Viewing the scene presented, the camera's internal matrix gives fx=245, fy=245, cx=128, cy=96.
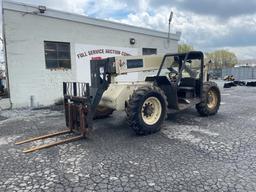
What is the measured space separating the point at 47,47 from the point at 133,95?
6.64 metres

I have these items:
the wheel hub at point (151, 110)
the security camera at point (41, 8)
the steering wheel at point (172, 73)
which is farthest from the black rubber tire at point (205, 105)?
the security camera at point (41, 8)

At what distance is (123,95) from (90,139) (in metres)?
1.33

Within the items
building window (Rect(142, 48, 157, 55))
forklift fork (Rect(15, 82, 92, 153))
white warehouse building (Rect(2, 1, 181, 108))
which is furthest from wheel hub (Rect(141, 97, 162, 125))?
building window (Rect(142, 48, 157, 55))

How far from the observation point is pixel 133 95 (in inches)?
222

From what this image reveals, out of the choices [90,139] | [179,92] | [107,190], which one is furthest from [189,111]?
[107,190]

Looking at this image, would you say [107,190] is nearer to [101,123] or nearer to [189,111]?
[101,123]

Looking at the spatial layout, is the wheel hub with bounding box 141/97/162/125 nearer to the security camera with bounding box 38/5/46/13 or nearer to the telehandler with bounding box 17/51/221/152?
the telehandler with bounding box 17/51/221/152

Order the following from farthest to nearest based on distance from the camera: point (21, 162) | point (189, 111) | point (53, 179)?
point (189, 111) → point (21, 162) → point (53, 179)

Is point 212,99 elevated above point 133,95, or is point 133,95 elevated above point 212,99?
point 133,95

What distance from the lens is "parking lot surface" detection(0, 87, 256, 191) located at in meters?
3.52

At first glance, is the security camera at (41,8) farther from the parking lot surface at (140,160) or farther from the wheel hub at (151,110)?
the wheel hub at (151,110)

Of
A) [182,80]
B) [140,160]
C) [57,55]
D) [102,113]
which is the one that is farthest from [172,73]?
[57,55]

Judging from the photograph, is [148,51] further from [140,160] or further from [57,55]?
[140,160]

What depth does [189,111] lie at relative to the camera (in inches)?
337
